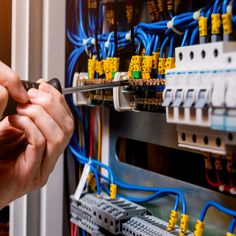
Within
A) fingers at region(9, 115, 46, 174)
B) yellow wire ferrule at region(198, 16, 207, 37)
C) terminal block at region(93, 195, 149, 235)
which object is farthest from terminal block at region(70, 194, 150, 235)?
yellow wire ferrule at region(198, 16, 207, 37)

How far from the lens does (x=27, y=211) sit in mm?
1142

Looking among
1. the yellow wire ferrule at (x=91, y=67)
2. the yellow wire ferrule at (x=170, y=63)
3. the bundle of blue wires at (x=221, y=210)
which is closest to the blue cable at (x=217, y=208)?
the bundle of blue wires at (x=221, y=210)

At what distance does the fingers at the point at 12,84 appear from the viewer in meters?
0.71

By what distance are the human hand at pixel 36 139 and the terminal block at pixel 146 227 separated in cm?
23

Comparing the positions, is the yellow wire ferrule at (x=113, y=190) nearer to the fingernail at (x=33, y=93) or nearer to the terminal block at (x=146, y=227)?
the terminal block at (x=146, y=227)

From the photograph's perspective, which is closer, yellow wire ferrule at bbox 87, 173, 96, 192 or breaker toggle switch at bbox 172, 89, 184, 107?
breaker toggle switch at bbox 172, 89, 184, 107

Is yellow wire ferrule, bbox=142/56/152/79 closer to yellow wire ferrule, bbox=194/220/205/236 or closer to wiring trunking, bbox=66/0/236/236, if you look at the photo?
wiring trunking, bbox=66/0/236/236

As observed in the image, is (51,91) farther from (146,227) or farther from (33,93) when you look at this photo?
(146,227)

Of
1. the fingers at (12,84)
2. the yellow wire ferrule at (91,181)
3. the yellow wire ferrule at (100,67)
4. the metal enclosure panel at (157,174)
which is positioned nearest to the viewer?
the fingers at (12,84)

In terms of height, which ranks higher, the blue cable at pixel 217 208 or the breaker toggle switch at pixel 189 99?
the breaker toggle switch at pixel 189 99

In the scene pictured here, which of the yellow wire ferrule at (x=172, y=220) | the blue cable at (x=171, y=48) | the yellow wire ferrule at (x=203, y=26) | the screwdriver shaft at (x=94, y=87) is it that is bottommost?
the yellow wire ferrule at (x=172, y=220)

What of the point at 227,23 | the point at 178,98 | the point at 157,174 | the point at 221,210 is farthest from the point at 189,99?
the point at 157,174

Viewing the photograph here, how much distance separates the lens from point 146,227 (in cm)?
89

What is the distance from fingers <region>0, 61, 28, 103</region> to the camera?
707 mm
